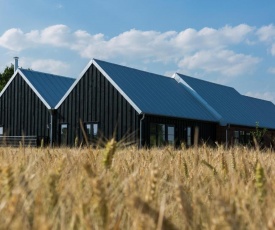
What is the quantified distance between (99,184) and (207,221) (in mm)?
377

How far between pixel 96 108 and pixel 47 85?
266 inches

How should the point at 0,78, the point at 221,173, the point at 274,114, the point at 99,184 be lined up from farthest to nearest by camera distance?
the point at 0,78, the point at 274,114, the point at 221,173, the point at 99,184

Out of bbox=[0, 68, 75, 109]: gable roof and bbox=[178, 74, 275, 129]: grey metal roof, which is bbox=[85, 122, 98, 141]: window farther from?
bbox=[178, 74, 275, 129]: grey metal roof

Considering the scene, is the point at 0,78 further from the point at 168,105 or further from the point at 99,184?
the point at 99,184

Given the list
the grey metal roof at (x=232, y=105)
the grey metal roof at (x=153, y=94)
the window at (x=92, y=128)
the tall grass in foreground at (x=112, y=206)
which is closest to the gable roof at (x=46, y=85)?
the window at (x=92, y=128)

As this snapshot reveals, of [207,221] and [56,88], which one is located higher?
[56,88]

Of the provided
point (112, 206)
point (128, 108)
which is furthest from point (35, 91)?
point (112, 206)

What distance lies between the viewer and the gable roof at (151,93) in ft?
80.5

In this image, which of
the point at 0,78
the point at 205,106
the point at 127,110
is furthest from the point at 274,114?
the point at 0,78

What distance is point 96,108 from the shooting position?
26.3 metres

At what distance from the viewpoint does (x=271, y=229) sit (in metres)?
1.01

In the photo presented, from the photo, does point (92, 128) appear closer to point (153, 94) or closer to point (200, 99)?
point (153, 94)

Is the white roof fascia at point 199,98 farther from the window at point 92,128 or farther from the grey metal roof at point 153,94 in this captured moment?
the window at point 92,128

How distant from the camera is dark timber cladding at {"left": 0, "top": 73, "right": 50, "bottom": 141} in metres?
29.8
